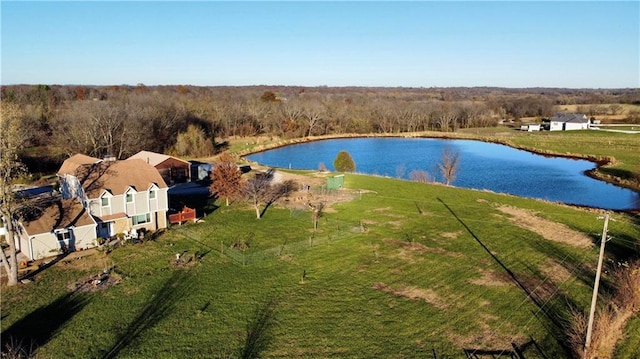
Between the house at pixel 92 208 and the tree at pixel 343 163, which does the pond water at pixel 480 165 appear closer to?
the tree at pixel 343 163

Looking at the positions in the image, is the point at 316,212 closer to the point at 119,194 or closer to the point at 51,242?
the point at 119,194

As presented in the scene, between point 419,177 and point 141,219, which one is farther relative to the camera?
point 419,177

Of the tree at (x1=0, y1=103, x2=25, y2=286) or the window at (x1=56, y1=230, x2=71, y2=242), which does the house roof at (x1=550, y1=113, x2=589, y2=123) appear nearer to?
the window at (x1=56, y1=230, x2=71, y2=242)

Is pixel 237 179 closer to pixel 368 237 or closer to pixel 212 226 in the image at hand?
pixel 212 226

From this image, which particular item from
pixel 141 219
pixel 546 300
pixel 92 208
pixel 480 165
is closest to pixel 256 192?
pixel 141 219

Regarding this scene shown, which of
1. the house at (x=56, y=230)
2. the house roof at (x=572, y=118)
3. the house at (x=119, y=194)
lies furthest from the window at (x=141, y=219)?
the house roof at (x=572, y=118)

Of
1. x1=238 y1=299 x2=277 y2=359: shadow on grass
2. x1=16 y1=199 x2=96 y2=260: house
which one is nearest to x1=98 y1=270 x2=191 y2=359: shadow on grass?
x1=238 y1=299 x2=277 y2=359: shadow on grass
